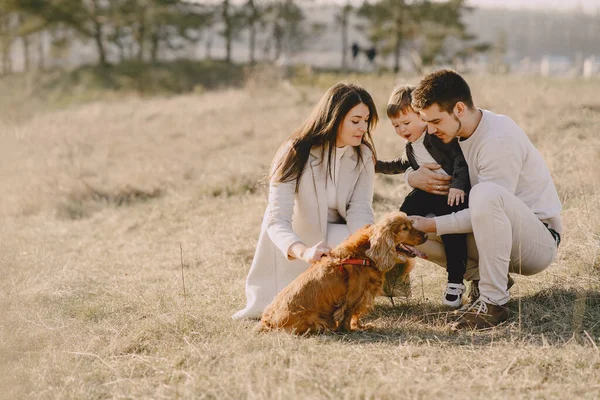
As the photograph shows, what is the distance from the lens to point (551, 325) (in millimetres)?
4031

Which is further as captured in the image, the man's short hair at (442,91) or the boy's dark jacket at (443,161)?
the boy's dark jacket at (443,161)

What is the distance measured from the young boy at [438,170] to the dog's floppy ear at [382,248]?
0.62m

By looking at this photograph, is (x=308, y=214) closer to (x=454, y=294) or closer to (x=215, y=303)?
(x=215, y=303)

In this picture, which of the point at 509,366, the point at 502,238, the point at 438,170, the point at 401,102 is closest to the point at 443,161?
the point at 438,170

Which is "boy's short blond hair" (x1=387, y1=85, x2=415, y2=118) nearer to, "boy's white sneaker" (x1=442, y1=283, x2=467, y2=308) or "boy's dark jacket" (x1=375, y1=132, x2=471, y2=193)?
"boy's dark jacket" (x1=375, y1=132, x2=471, y2=193)

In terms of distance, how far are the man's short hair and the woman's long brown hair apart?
0.46 m

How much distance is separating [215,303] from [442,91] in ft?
7.72

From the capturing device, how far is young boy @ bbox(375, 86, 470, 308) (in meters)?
4.27

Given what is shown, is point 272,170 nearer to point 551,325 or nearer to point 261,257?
point 261,257

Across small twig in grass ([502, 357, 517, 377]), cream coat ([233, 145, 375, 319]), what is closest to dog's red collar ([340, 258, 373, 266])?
cream coat ([233, 145, 375, 319])

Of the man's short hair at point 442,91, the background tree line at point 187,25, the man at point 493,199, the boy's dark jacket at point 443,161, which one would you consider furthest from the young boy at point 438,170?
the background tree line at point 187,25

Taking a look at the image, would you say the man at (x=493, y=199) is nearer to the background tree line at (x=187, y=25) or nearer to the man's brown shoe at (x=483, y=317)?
the man's brown shoe at (x=483, y=317)

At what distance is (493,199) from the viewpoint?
3830mm

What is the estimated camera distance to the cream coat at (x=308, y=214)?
14.7 feet
